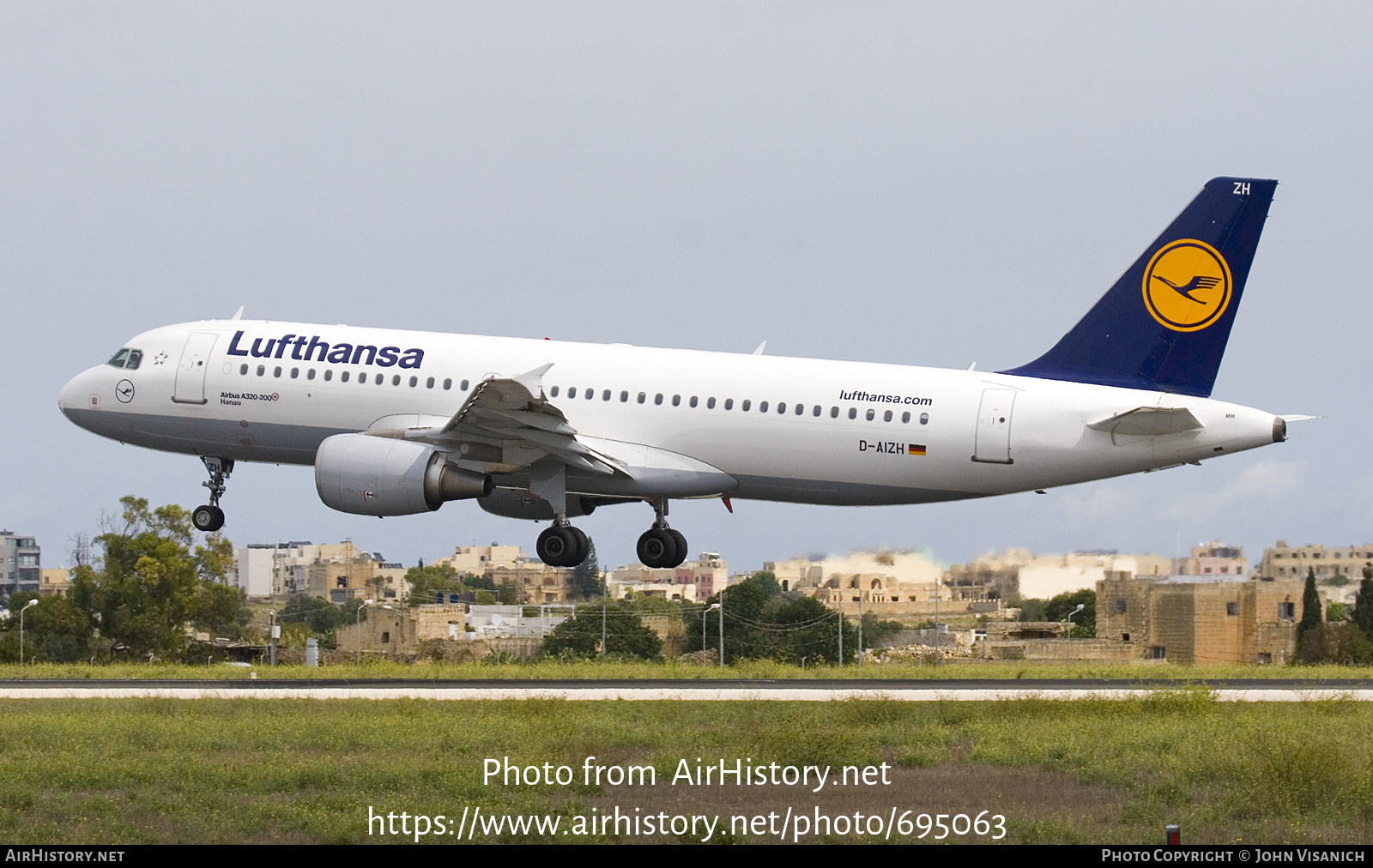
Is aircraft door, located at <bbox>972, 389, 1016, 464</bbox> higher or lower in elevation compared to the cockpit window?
lower

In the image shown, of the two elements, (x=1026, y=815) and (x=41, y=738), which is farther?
(x=41, y=738)

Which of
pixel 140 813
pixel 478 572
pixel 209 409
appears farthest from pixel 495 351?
pixel 478 572

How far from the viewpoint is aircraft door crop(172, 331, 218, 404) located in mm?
45125

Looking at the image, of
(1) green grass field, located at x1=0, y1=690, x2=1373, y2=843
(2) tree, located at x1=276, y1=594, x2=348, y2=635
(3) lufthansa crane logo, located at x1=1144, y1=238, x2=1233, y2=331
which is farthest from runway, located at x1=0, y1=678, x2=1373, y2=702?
(2) tree, located at x1=276, y1=594, x2=348, y2=635

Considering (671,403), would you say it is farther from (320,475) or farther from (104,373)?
(104,373)

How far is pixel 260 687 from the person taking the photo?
38.5 metres

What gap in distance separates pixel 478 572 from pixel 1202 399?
90255 millimetres

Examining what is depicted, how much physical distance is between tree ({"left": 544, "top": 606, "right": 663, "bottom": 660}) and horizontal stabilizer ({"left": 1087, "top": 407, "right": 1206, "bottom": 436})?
26.8 meters

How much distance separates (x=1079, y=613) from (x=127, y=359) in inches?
1426

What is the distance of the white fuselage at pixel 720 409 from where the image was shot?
39.9 metres

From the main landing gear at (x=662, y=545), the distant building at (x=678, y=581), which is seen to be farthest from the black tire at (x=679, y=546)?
the distant building at (x=678, y=581)

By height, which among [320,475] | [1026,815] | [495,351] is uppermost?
[495,351]

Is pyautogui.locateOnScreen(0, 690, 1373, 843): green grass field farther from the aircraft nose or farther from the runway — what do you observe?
the aircraft nose

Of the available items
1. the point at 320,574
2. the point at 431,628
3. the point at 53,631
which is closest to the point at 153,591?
the point at 53,631
